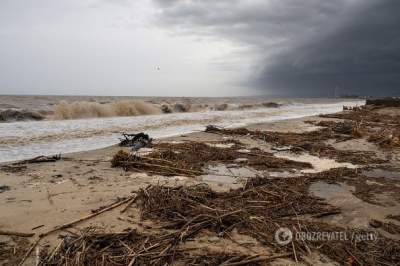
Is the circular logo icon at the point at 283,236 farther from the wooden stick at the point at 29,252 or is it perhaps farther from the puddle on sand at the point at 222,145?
the puddle on sand at the point at 222,145

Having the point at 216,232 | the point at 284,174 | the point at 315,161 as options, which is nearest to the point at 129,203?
the point at 216,232

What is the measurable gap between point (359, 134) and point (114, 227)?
36.7 ft

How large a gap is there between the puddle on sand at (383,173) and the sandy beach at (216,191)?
23 mm

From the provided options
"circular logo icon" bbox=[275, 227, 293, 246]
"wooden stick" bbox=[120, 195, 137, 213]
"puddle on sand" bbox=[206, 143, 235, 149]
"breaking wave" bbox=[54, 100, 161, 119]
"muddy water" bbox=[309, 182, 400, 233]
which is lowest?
"muddy water" bbox=[309, 182, 400, 233]

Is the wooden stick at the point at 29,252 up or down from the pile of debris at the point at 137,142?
down

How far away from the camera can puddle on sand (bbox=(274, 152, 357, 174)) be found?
7.64 m

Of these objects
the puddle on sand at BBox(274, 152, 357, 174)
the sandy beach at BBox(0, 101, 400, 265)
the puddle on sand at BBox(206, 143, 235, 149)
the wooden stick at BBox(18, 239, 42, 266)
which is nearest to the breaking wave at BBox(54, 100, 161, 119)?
the sandy beach at BBox(0, 101, 400, 265)

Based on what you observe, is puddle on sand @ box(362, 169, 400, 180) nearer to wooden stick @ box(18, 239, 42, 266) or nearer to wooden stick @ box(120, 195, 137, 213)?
wooden stick @ box(120, 195, 137, 213)

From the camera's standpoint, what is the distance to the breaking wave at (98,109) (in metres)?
25.0

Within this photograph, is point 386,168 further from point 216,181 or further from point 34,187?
point 34,187

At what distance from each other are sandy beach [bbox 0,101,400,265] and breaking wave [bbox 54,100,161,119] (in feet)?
54.6

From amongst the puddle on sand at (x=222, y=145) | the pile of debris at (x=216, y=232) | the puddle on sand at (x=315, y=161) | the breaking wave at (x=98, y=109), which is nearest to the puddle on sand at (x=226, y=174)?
the pile of debris at (x=216, y=232)

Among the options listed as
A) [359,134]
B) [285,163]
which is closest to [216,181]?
[285,163]

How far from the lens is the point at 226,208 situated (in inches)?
184
